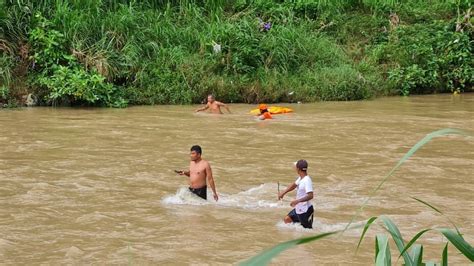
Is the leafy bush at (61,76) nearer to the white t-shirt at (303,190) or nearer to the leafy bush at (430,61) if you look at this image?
the leafy bush at (430,61)

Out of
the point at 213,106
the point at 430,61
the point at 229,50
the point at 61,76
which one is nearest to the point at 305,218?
the point at 213,106

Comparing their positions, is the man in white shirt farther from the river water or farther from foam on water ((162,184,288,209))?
foam on water ((162,184,288,209))

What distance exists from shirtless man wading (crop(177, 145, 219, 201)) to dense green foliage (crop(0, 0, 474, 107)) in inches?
336

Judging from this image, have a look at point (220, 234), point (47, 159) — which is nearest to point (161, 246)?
point (220, 234)

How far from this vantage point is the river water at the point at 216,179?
6473 mm

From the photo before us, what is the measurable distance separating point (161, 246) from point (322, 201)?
2.51 meters

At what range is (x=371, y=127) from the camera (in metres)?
13.7

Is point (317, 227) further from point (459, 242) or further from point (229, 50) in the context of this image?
point (229, 50)

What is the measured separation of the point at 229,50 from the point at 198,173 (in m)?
11.1

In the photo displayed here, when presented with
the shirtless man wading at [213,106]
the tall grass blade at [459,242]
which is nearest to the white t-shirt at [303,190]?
the tall grass blade at [459,242]

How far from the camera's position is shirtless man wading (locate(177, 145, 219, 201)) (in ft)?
26.3

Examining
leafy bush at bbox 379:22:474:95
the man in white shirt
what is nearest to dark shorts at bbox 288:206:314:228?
the man in white shirt

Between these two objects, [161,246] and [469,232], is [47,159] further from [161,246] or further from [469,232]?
[469,232]

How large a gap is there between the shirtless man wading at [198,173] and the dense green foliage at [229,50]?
854 cm
